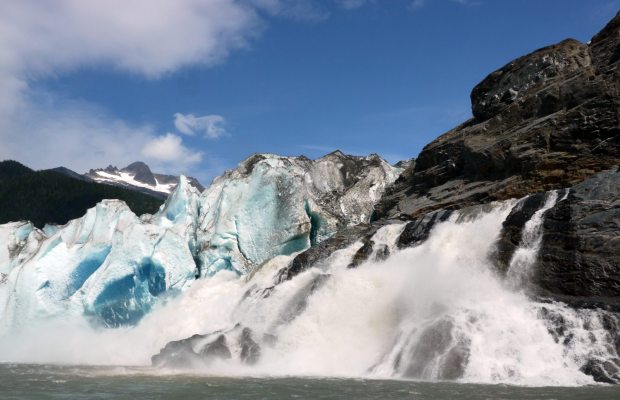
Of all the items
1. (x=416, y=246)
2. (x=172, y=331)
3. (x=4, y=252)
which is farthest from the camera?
(x=4, y=252)

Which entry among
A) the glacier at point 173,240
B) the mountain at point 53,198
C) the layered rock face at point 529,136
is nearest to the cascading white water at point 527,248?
the layered rock face at point 529,136

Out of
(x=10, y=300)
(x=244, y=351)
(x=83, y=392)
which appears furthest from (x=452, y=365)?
(x=10, y=300)

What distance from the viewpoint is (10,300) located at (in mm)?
25438

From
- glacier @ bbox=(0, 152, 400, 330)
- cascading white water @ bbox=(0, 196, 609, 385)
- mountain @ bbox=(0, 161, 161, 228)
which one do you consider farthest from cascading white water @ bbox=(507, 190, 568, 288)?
mountain @ bbox=(0, 161, 161, 228)

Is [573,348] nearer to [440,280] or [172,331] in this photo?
[440,280]

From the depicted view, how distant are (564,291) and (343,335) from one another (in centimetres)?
545

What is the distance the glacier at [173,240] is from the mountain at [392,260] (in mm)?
70

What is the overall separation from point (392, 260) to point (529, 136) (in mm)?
7471

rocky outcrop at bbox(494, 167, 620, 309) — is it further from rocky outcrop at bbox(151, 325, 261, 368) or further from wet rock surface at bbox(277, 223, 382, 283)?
rocky outcrop at bbox(151, 325, 261, 368)

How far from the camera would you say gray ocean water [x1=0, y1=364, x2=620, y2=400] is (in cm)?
933

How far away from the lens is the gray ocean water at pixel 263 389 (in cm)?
933

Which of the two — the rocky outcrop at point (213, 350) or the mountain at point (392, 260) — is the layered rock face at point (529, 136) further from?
the rocky outcrop at point (213, 350)

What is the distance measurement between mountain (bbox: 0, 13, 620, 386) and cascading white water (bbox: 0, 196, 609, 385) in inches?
2.2

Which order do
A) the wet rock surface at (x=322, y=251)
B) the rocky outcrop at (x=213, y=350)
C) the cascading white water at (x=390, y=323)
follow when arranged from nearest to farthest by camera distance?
the cascading white water at (x=390, y=323)
the rocky outcrop at (x=213, y=350)
the wet rock surface at (x=322, y=251)
